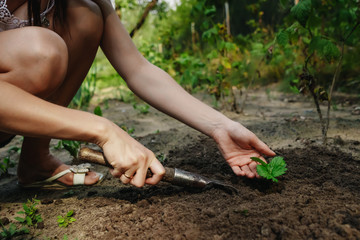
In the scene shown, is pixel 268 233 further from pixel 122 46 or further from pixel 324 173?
pixel 122 46

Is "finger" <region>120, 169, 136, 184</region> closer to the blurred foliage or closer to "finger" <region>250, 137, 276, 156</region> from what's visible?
"finger" <region>250, 137, 276, 156</region>

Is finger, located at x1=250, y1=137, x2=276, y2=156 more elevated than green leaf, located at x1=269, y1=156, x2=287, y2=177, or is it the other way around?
finger, located at x1=250, y1=137, x2=276, y2=156

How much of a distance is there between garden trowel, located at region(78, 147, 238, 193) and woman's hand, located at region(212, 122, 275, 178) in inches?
4.8

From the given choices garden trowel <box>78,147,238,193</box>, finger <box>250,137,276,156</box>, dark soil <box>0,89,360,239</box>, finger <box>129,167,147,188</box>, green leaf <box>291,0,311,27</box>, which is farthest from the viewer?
green leaf <box>291,0,311,27</box>

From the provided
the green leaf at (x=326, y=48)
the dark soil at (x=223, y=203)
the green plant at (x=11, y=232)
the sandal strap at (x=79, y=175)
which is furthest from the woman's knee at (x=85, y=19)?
the green leaf at (x=326, y=48)

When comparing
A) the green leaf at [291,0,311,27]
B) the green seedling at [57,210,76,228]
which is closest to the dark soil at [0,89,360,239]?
the green seedling at [57,210,76,228]

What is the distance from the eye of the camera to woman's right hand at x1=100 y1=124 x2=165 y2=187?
1280 millimetres

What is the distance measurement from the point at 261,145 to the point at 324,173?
0.45 meters

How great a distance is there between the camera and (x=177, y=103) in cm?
166

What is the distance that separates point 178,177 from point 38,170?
0.98m

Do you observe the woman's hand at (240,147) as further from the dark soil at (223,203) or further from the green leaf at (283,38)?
the green leaf at (283,38)

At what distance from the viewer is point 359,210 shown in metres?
1.22

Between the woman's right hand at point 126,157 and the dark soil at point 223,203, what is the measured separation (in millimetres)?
222

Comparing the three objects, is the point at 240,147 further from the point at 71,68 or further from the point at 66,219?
the point at 71,68
